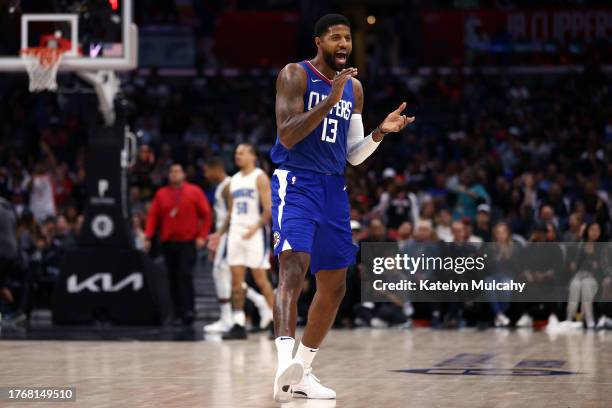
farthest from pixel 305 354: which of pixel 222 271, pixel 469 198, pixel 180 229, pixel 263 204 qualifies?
pixel 469 198

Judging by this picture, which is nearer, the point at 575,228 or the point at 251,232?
Answer: the point at 251,232

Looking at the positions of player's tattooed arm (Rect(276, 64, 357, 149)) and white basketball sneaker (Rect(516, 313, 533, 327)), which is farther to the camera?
white basketball sneaker (Rect(516, 313, 533, 327))

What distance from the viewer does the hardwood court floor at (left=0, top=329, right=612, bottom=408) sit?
7.13 meters

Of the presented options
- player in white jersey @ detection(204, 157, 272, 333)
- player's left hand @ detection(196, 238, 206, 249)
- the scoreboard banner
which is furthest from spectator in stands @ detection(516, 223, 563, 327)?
the scoreboard banner

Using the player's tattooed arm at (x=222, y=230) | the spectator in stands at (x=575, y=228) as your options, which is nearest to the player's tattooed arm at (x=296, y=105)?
the player's tattooed arm at (x=222, y=230)

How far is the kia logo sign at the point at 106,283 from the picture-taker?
1410cm

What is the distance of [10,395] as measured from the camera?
7207 mm

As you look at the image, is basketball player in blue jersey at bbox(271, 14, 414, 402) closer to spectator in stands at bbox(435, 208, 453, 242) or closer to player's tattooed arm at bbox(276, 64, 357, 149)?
player's tattooed arm at bbox(276, 64, 357, 149)

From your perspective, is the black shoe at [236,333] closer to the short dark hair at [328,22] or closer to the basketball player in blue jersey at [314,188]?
the basketball player in blue jersey at [314,188]

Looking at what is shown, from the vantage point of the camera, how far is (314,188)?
7148 millimetres

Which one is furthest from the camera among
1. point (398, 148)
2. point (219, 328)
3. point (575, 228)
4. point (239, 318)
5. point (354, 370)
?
point (398, 148)

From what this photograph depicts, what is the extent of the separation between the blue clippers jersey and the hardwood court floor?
1464mm

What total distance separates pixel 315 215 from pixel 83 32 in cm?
768

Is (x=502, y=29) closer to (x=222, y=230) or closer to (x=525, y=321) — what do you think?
(x=525, y=321)
